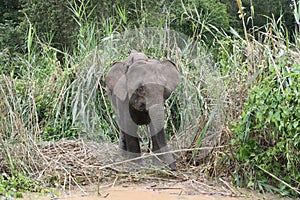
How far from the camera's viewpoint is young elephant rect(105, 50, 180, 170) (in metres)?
5.66

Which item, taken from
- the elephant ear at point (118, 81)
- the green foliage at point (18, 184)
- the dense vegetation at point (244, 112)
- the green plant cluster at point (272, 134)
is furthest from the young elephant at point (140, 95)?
the green foliage at point (18, 184)

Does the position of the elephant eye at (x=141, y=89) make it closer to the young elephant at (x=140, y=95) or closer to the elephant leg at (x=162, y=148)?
the young elephant at (x=140, y=95)

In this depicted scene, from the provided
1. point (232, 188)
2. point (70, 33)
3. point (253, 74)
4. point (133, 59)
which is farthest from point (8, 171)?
point (70, 33)

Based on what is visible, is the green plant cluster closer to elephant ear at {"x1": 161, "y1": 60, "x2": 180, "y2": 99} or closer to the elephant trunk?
the elephant trunk

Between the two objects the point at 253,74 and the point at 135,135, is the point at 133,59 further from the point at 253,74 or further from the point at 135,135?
the point at 253,74

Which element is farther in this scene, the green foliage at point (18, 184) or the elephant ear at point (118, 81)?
the elephant ear at point (118, 81)

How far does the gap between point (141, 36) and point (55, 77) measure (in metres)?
1.37

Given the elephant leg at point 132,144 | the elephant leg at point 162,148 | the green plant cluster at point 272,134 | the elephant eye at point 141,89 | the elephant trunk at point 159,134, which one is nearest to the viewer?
the green plant cluster at point 272,134

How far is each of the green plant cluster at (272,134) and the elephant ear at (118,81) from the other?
127 centimetres

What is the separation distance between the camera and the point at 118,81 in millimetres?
6086

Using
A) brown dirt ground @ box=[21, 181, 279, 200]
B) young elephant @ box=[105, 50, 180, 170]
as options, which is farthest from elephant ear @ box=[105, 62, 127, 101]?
brown dirt ground @ box=[21, 181, 279, 200]

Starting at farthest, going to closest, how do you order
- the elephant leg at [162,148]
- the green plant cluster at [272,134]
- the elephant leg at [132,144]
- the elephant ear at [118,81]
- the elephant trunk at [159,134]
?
the elephant leg at [132,144], the elephant ear at [118,81], the elephant leg at [162,148], the elephant trunk at [159,134], the green plant cluster at [272,134]

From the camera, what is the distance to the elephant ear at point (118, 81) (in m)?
5.97

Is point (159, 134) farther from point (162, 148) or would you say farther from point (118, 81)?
point (118, 81)
